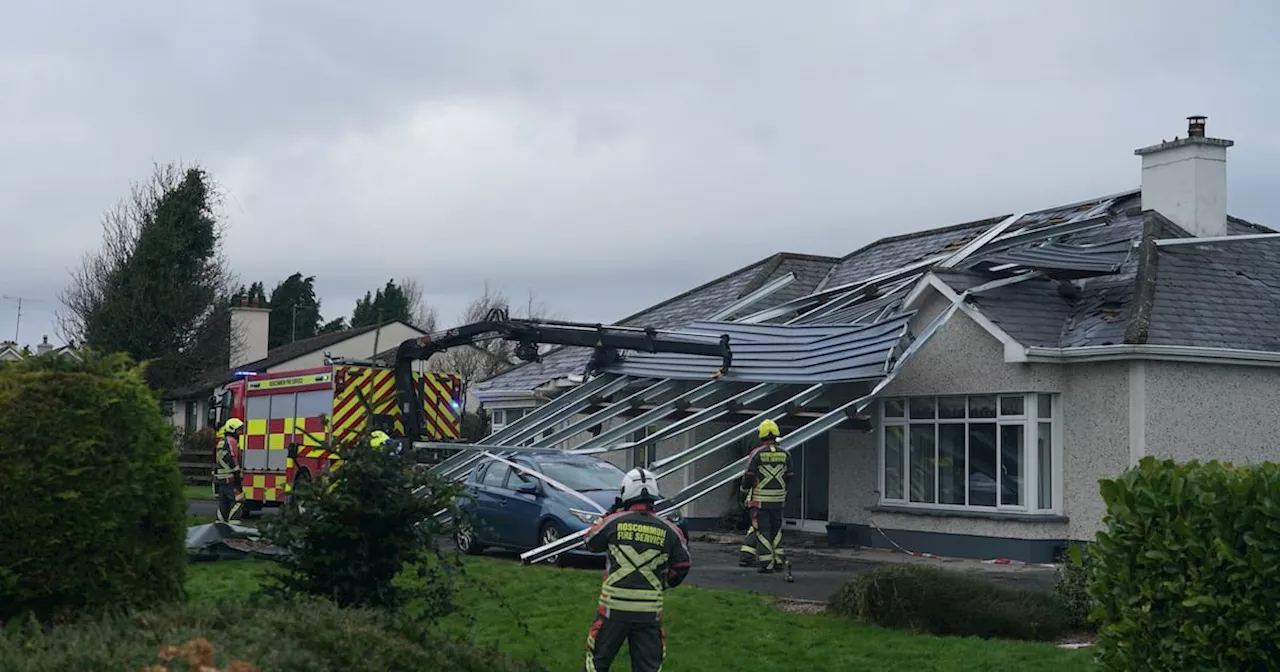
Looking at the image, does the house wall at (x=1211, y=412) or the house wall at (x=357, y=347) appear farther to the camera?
the house wall at (x=357, y=347)

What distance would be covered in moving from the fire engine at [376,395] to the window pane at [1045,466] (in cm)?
480

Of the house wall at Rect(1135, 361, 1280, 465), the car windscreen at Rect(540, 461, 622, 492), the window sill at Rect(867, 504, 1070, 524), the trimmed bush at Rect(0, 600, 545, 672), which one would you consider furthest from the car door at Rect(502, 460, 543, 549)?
the trimmed bush at Rect(0, 600, 545, 672)

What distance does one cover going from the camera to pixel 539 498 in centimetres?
1741

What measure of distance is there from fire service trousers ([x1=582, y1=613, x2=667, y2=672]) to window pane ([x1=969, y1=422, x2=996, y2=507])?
12.0 metres

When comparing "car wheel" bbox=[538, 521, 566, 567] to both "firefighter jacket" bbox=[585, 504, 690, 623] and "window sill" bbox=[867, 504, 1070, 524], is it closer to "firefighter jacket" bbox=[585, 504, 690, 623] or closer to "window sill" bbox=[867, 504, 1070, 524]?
"window sill" bbox=[867, 504, 1070, 524]

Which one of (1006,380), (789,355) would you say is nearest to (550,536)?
(789,355)

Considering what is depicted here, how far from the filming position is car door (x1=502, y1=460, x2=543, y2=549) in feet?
57.1

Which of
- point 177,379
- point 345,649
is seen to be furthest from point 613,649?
point 177,379

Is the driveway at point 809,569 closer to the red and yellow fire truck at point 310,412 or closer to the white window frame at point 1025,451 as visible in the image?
the white window frame at point 1025,451

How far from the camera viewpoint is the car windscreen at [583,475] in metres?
17.7

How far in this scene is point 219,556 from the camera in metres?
14.2

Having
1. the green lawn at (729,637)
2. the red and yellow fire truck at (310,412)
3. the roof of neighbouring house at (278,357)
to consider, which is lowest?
the green lawn at (729,637)

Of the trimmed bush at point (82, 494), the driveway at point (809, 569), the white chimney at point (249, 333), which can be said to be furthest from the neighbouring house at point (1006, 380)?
the white chimney at point (249, 333)

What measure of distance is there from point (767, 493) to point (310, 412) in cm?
1019
